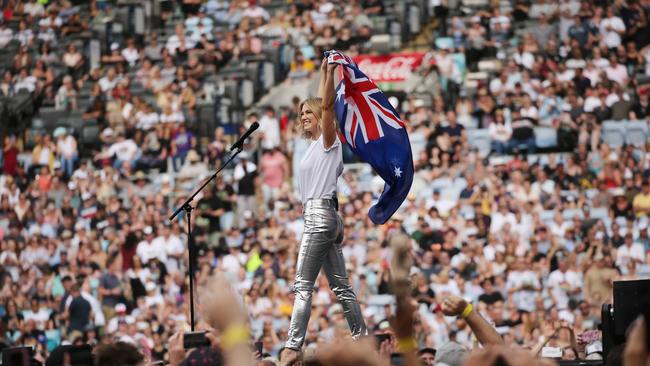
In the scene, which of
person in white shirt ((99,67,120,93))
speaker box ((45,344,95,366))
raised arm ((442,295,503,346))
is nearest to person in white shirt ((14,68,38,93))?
person in white shirt ((99,67,120,93))

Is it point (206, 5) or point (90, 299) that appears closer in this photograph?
point (90, 299)

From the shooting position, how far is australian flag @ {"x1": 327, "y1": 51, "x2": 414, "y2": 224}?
920 centimetres

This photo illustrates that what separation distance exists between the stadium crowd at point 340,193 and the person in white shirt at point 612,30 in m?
0.04

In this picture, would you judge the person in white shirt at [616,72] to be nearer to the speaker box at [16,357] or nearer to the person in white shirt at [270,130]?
the person in white shirt at [270,130]

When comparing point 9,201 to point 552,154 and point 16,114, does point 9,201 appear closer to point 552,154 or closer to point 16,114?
point 16,114

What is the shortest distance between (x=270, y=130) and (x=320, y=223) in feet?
40.9

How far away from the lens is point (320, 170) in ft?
28.0

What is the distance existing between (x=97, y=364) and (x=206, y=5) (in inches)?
770

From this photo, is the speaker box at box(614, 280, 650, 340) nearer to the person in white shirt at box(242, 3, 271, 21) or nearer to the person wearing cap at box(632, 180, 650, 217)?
the person wearing cap at box(632, 180, 650, 217)

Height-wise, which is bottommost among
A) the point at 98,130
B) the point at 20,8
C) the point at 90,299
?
the point at 90,299

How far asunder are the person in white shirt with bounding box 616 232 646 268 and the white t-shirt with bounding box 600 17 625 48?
4.64 m

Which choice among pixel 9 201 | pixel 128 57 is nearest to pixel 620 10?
pixel 128 57

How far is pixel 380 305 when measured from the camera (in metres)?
16.8

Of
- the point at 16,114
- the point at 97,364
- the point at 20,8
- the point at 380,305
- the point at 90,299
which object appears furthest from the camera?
the point at 20,8
